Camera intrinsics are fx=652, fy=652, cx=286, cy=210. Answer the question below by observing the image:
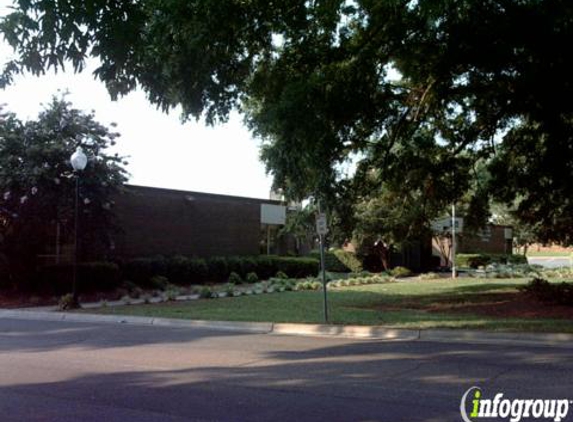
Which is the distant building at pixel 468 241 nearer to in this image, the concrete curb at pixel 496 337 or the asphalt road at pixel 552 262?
the asphalt road at pixel 552 262

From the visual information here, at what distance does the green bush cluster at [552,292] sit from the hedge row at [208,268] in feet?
48.1

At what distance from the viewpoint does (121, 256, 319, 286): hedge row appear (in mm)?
26641

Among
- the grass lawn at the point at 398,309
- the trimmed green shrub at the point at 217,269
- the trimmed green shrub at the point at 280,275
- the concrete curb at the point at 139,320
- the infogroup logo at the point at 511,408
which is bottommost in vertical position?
the concrete curb at the point at 139,320

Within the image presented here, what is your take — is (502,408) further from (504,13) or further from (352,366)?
(504,13)

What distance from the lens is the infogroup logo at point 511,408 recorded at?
662 centimetres

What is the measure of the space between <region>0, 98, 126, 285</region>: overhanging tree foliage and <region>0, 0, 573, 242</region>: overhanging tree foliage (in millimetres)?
7780

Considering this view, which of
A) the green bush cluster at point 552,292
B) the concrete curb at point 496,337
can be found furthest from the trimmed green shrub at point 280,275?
the concrete curb at point 496,337

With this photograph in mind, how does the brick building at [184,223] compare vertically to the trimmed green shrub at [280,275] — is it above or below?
above

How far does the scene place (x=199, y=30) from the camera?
485 inches

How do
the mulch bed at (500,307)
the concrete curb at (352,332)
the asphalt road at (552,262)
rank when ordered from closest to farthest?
the concrete curb at (352,332)
the mulch bed at (500,307)
the asphalt road at (552,262)

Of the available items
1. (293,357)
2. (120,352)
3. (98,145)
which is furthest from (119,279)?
(293,357)

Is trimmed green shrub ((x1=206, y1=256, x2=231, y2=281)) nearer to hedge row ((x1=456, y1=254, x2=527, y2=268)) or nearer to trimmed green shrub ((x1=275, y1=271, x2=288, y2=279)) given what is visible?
trimmed green shrub ((x1=275, y1=271, x2=288, y2=279))

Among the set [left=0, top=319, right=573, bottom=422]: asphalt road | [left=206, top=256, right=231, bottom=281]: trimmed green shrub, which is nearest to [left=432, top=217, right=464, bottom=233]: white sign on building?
[left=206, top=256, right=231, bottom=281]: trimmed green shrub

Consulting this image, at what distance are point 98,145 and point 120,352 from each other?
13.7m
